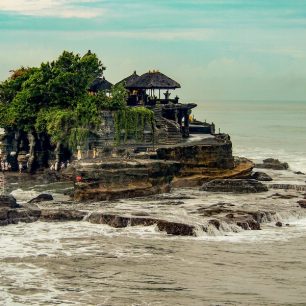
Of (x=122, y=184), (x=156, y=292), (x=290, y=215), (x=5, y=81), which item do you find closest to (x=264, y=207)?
(x=290, y=215)

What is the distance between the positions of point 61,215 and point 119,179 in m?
8.93

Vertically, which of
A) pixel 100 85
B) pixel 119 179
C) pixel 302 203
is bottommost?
pixel 302 203

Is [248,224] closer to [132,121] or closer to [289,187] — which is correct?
[289,187]

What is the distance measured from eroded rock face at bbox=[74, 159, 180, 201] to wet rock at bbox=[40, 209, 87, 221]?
21.6ft

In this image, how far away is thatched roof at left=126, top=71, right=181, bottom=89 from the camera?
68.7 meters

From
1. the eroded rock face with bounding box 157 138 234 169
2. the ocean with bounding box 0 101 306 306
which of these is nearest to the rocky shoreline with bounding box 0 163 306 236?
the ocean with bounding box 0 101 306 306

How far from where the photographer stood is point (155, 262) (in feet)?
111

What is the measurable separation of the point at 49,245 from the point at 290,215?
15.9 meters

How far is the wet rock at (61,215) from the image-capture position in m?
43.1

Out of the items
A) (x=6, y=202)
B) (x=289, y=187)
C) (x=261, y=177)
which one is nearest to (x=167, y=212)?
(x=6, y=202)

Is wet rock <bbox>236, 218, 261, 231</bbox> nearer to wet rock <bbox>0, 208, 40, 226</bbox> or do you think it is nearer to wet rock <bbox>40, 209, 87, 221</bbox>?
wet rock <bbox>40, 209, 87, 221</bbox>

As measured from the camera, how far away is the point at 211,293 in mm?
29203

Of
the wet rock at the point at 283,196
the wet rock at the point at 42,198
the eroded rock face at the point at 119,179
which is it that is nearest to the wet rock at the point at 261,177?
the wet rock at the point at 283,196

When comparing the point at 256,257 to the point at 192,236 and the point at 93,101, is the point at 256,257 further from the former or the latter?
the point at 93,101
